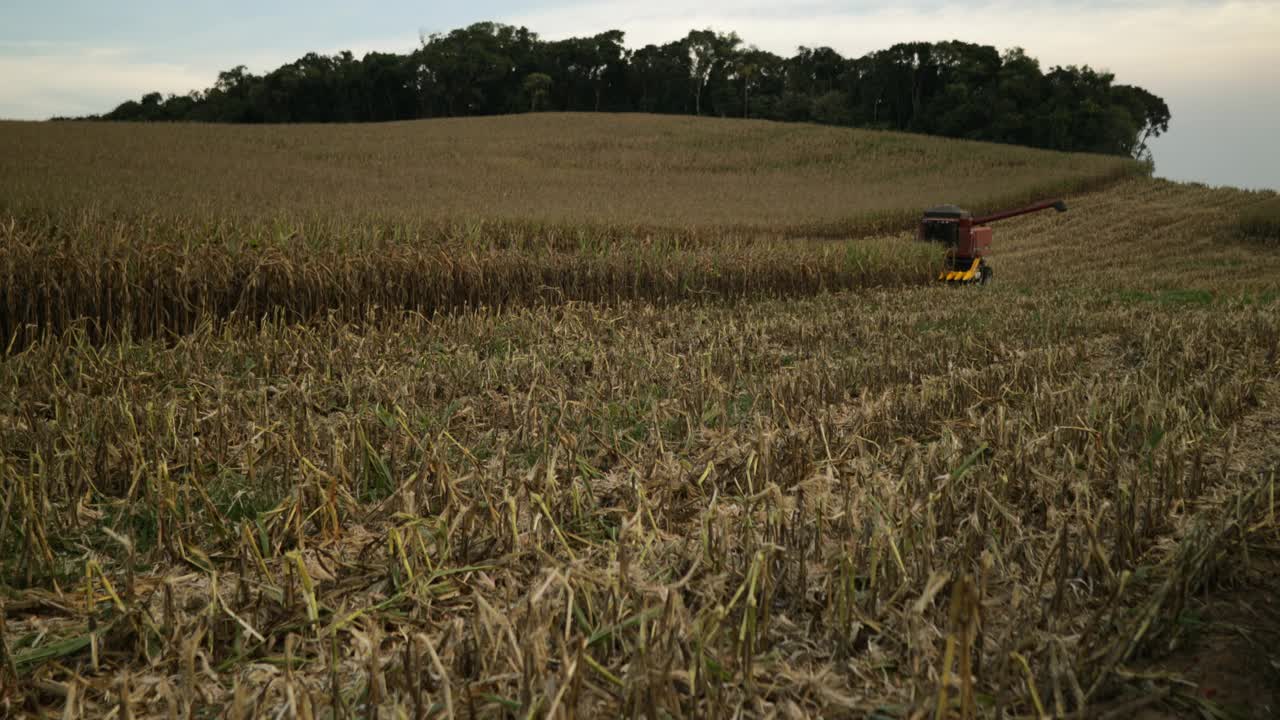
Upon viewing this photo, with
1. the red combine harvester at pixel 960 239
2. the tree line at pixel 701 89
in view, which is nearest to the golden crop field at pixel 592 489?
the red combine harvester at pixel 960 239

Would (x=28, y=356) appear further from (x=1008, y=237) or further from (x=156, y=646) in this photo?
(x=1008, y=237)

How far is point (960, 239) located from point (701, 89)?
2800 inches

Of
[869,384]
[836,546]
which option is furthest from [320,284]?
[836,546]

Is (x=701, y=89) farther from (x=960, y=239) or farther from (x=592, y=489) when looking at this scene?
(x=592, y=489)

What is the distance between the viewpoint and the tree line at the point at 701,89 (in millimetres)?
60438

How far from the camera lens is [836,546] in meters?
2.44

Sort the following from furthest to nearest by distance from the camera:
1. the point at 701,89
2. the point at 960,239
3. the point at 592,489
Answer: the point at 701,89, the point at 960,239, the point at 592,489

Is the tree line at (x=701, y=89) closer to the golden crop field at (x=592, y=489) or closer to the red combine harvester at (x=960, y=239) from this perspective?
the red combine harvester at (x=960, y=239)

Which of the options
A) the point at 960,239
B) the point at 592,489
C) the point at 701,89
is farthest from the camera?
the point at 701,89

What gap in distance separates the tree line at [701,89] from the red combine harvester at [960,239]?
168 ft

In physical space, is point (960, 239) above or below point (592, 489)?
above

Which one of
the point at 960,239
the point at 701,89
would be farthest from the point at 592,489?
the point at 701,89

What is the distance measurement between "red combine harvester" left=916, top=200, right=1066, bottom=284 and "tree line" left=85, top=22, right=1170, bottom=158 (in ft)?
168

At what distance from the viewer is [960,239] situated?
1317 centimetres
